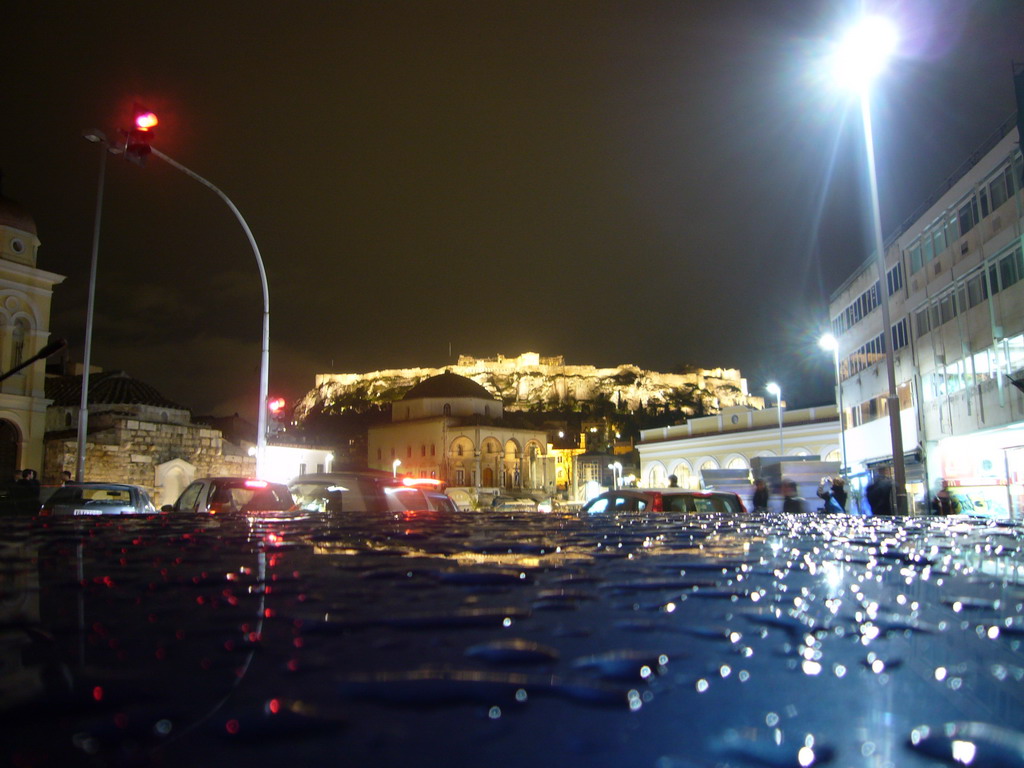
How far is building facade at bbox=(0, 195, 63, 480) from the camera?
2714 centimetres

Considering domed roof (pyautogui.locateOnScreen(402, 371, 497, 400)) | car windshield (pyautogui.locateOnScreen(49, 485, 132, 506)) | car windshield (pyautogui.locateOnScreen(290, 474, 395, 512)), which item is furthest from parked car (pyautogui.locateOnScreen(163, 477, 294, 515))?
domed roof (pyautogui.locateOnScreen(402, 371, 497, 400))

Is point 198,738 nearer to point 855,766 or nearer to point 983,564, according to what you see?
point 855,766

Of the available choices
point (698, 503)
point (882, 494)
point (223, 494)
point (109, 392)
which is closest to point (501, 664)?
point (698, 503)

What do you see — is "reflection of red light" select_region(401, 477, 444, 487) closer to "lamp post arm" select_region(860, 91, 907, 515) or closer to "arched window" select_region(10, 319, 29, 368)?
"lamp post arm" select_region(860, 91, 907, 515)

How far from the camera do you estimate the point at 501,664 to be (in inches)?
36.1

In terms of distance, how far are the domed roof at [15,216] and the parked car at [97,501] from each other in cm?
1793

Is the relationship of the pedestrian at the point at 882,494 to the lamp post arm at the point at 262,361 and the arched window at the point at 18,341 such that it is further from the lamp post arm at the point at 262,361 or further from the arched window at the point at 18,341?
the arched window at the point at 18,341

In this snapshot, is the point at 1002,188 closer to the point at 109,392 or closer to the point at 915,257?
the point at 915,257

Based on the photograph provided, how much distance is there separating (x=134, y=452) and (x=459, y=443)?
45292 mm

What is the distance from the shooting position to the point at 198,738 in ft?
2.29

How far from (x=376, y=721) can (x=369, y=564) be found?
1.17 metres

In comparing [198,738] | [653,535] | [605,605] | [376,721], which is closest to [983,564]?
[653,535]

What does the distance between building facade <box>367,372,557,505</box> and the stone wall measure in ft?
129

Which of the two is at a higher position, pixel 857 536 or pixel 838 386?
pixel 838 386
